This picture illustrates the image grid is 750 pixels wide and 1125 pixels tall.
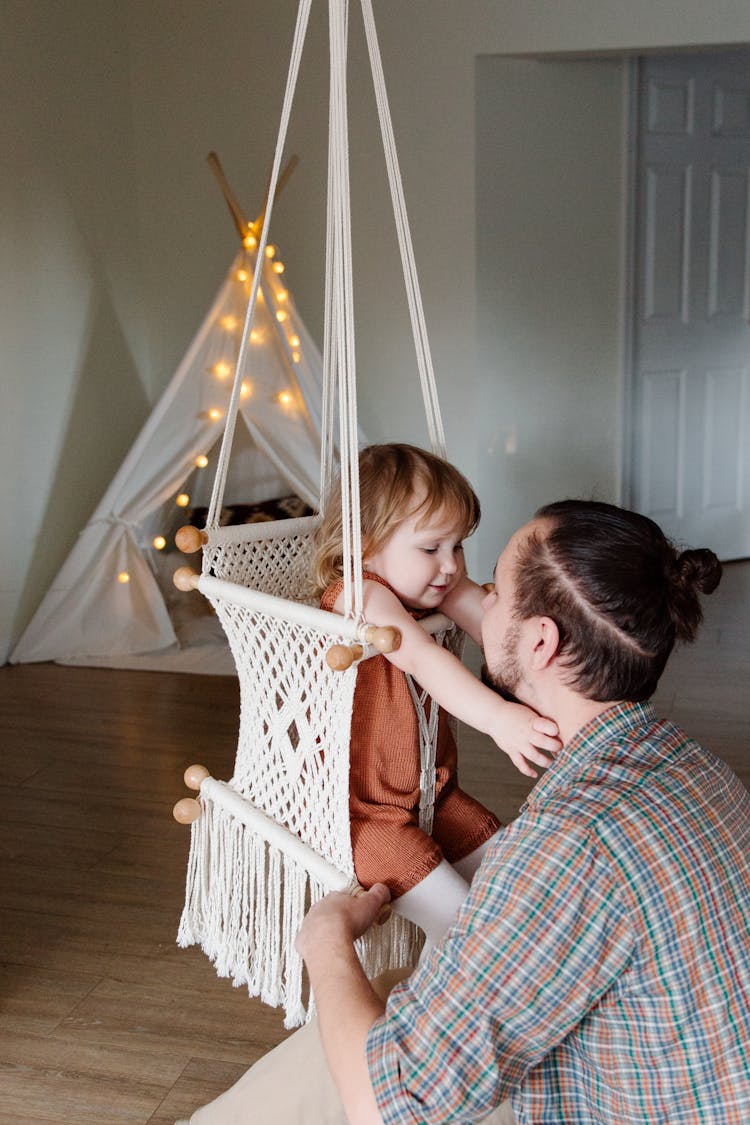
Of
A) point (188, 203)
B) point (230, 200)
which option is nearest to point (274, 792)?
point (230, 200)

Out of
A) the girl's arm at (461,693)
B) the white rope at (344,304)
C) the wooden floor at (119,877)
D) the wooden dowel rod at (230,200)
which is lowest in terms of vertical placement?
the wooden floor at (119,877)

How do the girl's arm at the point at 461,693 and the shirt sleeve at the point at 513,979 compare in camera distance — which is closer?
the shirt sleeve at the point at 513,979

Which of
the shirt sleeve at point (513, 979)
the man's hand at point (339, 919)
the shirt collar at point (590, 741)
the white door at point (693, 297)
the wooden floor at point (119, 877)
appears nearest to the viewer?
the shirt sleeve at point (513, 979)

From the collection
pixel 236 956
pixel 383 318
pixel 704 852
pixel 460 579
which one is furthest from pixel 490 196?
pixel 704 852

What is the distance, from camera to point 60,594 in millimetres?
4195

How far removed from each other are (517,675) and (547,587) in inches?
4.0

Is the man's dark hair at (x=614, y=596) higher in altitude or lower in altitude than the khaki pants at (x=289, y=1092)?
higher

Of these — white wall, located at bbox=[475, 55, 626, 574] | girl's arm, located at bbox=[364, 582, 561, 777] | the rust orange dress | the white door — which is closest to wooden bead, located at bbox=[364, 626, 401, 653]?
girl's arm, located at bbox=[364, 582, 561, 777]

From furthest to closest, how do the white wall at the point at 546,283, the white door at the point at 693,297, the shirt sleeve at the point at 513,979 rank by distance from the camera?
the white door at the point at 693,297, the white wall at the point at 546,283, the shirt sleeve at the point at 513,979

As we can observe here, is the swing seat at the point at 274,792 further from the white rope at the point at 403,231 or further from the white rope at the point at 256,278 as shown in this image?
the white rope at the point at 403,231

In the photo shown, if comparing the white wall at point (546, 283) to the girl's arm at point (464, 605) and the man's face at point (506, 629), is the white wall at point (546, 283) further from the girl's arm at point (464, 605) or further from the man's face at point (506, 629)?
the man's face at point (506, 629)

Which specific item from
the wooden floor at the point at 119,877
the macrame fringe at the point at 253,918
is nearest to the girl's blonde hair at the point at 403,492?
the macrame fringe at the point at 253,918

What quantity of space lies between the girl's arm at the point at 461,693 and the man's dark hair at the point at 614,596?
3.9 inches

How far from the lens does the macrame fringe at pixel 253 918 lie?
4.69 feet
